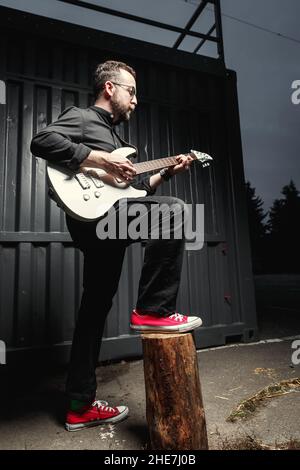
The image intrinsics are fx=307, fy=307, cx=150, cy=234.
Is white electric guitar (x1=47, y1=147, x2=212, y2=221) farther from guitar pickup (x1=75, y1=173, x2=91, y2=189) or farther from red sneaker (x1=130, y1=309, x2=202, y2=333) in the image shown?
red sneaker (x1=130, y1=309, x2=202, y2=333)

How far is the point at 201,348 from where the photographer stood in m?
3.73

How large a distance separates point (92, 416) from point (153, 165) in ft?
5.88

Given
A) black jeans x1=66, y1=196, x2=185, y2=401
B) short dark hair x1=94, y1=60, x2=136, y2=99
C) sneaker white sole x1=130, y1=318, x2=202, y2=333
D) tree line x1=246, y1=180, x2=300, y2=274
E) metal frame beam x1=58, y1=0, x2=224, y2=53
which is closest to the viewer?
sneaker white sole x1=130, y1=318, x2=202, y2=333

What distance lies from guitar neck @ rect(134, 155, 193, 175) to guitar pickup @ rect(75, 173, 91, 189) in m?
0.48

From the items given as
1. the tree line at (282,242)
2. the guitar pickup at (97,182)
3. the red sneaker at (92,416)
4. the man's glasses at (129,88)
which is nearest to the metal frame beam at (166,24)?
the man's glasses at (129,88)

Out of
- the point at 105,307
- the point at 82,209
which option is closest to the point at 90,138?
the point at 82,209

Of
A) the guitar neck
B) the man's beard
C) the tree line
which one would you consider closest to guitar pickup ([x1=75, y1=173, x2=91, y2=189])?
the guitar neck

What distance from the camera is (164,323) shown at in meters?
1.73

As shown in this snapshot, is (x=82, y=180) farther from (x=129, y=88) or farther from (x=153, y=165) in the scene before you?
(x=129, y=88)

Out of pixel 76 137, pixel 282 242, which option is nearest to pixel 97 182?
pixel 76 137

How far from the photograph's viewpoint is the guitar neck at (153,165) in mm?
2287

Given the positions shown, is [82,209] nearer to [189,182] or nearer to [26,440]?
[26,440]

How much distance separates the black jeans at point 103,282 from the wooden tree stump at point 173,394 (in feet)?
0.66

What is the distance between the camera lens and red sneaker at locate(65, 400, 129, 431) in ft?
6.33
